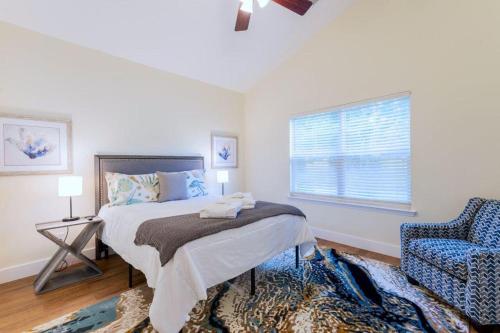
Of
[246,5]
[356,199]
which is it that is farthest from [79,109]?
[356,199]

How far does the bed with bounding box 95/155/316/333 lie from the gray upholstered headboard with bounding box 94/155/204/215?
0.04ft

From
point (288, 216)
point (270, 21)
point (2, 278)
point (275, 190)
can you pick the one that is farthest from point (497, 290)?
point (2, 278)

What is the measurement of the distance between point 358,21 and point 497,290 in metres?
3.26

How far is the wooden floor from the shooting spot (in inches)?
75.5

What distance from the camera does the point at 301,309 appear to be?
1.97m

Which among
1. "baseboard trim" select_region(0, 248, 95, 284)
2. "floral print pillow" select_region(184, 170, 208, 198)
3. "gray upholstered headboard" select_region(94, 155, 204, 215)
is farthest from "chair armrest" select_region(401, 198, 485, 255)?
"baseboard trim" select_region(0, 248, 95, 284)

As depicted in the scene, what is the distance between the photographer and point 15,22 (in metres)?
2.52

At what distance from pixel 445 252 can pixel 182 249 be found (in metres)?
2.09

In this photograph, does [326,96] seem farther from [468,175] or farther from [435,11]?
[468,175]

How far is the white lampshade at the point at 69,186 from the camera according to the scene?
2506 millimetres

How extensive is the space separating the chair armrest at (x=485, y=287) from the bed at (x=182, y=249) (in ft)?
4.38

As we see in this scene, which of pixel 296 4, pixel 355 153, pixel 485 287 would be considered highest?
pixel 296 4

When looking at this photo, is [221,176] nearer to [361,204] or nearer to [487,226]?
[361,204]

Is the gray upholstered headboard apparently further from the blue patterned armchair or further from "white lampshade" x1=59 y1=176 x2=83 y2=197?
the blue patterned armchair
